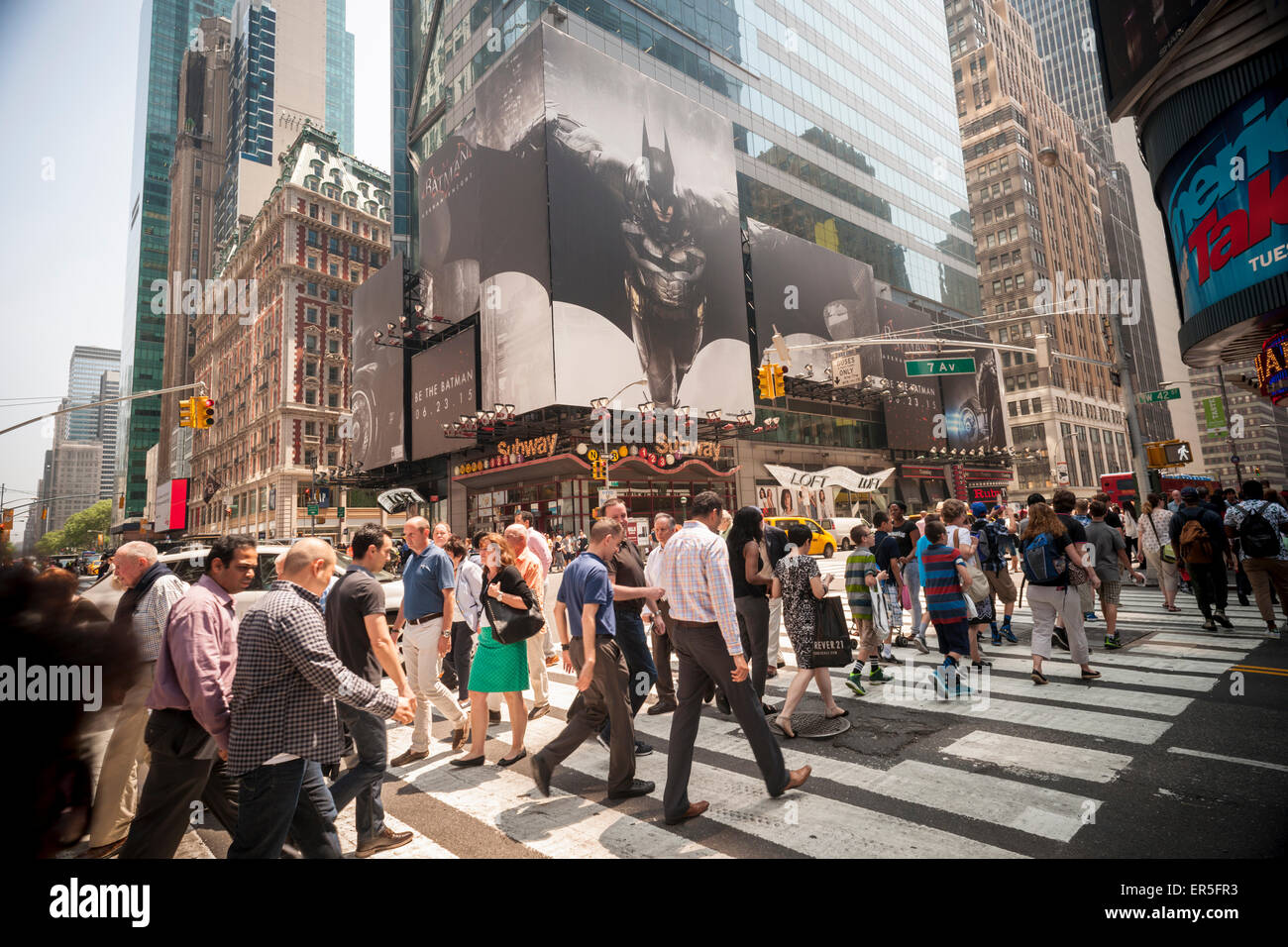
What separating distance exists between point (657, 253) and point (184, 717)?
3377 cm

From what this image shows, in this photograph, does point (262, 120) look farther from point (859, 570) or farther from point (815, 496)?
point (859, 570)

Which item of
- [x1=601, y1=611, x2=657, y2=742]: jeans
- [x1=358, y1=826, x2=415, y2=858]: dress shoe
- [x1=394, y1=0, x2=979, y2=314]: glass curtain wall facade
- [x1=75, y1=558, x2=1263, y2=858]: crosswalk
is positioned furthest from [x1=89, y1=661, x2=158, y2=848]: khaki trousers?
[x1=394, y1=0, x2=979, y2=314]: glass curtain wall facade

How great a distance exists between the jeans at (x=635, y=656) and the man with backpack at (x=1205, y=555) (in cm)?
895

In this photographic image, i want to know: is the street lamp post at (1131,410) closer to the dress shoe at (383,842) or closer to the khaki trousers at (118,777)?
the dress shoe at (383,842)

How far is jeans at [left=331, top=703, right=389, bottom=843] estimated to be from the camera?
3715 mm

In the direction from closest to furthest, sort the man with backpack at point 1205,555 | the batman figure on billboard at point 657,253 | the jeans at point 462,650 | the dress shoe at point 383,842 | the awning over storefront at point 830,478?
the dress shoe at point 383,842 → the jeans at point 462,650 → the man with backpack at point 1205,555 → the batman figure on billboard at point 657,253 → the awning over storefront at point 830,478

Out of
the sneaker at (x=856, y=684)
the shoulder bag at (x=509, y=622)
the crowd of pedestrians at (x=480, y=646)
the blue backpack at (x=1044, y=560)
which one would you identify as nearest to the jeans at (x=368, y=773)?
the crowd of pedestrians at (x=480, y=646)

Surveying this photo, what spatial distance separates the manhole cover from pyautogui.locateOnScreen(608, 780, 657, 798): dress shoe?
181 cm

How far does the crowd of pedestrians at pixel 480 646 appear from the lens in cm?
289

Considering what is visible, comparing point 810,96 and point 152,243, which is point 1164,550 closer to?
point 810,96

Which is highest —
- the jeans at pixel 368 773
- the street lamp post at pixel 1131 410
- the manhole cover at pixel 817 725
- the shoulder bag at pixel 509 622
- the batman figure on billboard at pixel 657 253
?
the batman figure on billboard at pixel 657 253

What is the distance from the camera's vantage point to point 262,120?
92938mm

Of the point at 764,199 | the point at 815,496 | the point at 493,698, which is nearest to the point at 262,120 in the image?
the point at 764,199
